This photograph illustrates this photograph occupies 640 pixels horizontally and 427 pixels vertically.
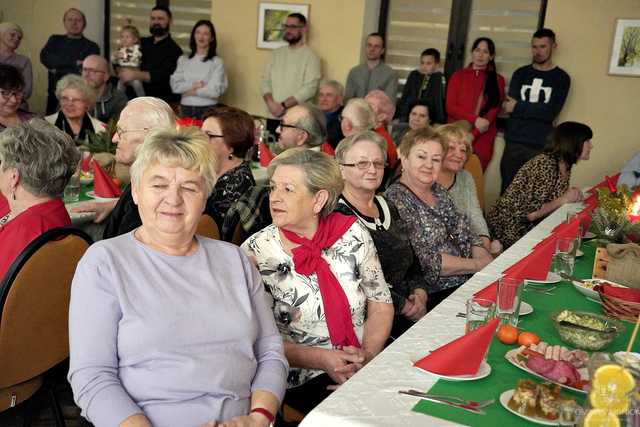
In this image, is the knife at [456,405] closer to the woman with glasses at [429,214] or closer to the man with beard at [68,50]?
the woman with glasses at [429,214]

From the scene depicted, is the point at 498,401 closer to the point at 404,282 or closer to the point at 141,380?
the point at 141,380

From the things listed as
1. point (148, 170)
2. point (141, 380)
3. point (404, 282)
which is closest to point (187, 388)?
point (141, 380)

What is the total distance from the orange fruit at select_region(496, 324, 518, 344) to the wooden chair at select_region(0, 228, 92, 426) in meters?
1.28

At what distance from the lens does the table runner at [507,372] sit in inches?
58.4

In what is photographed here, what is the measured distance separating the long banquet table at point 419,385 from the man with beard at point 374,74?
16.1ft

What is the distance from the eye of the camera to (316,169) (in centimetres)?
230

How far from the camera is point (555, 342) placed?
1957 mm

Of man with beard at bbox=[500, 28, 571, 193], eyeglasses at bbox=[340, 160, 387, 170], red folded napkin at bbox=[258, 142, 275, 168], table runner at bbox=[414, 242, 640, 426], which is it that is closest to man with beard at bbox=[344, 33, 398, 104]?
man with beard at bbox=[500, 28, 571, 193]

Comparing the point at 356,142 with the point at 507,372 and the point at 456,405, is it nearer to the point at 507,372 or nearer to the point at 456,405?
the point at 507,372

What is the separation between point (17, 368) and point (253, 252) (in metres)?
0.79

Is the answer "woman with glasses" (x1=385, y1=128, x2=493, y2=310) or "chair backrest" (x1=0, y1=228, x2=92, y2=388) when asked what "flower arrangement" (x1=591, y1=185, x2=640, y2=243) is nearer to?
"woman with glasses" (x1=385, y1=128, x2=493, y2=310)

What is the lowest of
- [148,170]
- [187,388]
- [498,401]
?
[187,388]

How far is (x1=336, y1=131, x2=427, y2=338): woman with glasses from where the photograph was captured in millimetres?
2861

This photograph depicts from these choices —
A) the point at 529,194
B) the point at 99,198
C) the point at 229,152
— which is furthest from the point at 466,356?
the point at 529,194
